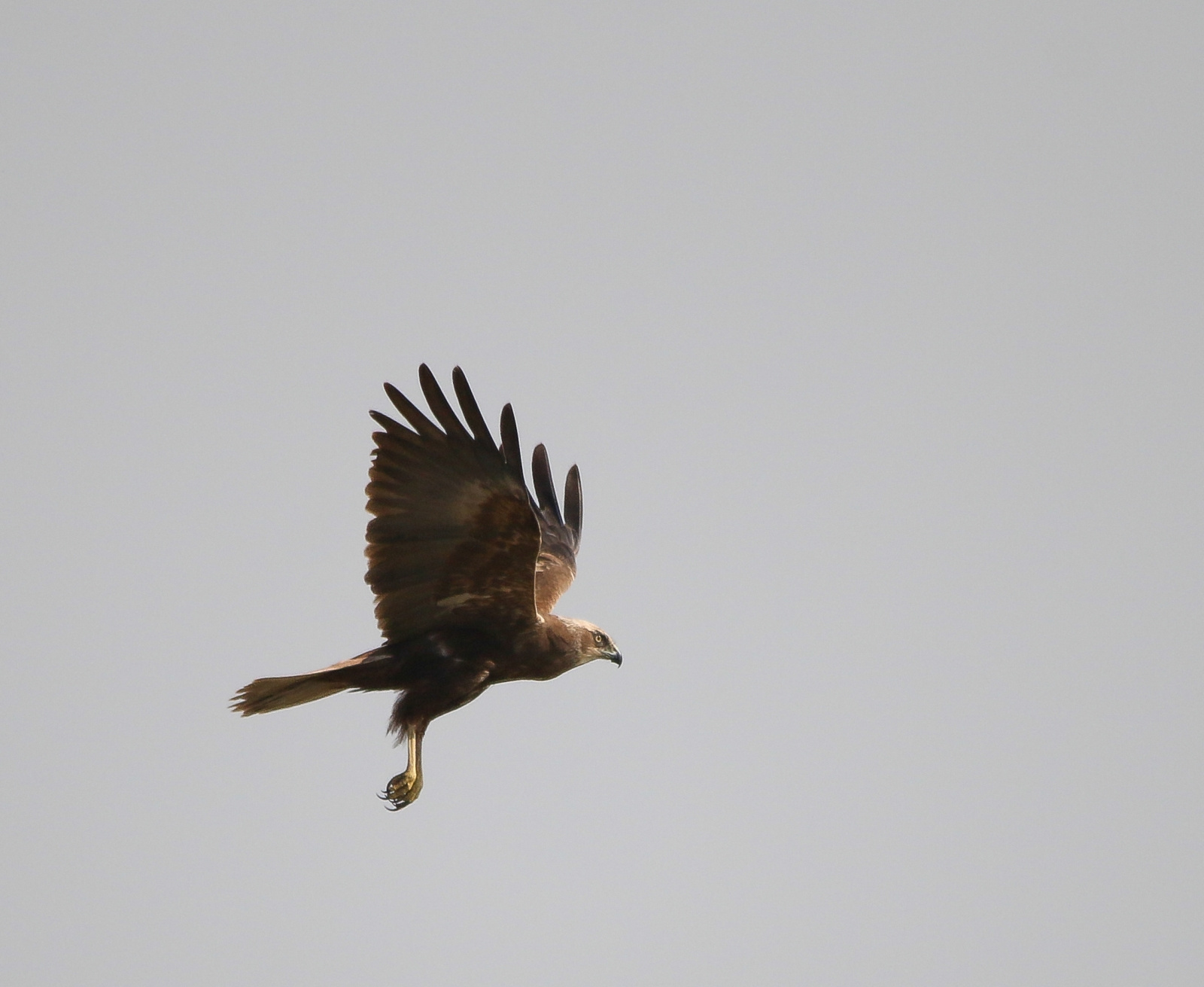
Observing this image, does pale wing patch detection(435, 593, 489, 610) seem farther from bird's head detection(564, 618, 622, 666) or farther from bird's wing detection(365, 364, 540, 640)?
bird's head detection(564, 618, 622, 666)

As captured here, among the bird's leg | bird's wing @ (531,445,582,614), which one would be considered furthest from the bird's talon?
bird's wing @ (531,445,582,614)

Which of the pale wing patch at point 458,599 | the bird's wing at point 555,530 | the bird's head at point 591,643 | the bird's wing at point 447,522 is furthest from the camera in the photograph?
the bird's wing at point 555,530

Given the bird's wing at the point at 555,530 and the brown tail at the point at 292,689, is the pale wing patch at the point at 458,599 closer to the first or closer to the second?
the brown tail at the point at 292,689

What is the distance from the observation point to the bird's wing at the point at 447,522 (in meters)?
8.36

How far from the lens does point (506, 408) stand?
825 cm

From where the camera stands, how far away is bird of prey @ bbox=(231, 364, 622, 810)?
8.38 meters

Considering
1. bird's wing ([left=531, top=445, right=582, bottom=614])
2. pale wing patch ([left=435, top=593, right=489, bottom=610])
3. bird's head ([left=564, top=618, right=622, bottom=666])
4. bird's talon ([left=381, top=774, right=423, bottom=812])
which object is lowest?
bird's talon ([left=381, top=774, right=423, bottom=812])

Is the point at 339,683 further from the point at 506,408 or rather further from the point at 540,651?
the point at 506,408

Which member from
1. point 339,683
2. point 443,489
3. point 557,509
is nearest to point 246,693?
point 339,683

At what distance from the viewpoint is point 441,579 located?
8766 mm

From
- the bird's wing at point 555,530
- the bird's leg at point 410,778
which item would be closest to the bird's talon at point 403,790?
the bird's leg at point 410,778

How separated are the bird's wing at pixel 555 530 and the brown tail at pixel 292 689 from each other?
215 cm

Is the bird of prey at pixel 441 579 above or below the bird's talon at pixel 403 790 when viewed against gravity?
above

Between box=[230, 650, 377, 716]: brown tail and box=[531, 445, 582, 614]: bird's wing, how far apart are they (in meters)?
2.15
